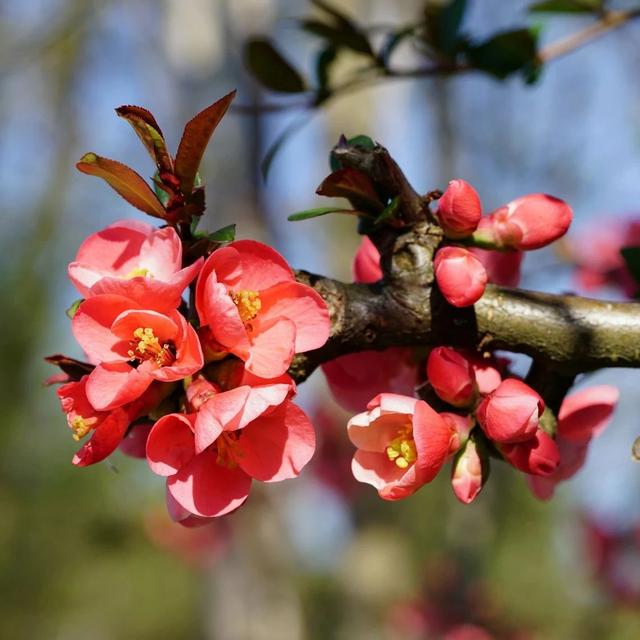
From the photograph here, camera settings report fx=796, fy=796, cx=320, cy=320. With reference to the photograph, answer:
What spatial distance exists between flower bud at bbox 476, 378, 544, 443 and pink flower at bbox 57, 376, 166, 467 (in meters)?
0.26

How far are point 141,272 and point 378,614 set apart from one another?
3017mm

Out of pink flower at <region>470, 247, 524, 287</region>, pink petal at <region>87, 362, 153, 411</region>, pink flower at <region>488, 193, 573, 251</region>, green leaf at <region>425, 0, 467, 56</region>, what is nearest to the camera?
pink petal at <region>87, 362, 153, 411</region>

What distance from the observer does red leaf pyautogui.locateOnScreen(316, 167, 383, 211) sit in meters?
0.61

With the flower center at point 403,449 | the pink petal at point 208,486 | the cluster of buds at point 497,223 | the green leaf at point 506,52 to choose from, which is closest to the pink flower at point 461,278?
the cluster of buds at point 497,223

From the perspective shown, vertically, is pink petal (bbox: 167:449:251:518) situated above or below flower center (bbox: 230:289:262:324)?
below

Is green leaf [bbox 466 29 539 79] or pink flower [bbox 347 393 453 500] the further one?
green leaf [bbox 466 29 539 79]

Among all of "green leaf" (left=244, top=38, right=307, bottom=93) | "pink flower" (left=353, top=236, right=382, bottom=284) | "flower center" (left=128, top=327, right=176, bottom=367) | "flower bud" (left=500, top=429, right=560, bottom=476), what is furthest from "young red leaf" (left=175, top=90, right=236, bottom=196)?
"green leaf" (left=244, top=38, right=307, bottom=93)

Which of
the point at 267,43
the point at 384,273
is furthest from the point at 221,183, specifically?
the point at 384,273

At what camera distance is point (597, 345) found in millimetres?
627

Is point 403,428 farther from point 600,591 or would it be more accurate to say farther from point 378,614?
point 378,614

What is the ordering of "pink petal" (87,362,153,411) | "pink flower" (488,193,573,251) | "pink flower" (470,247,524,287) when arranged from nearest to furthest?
"pink petal" (87,362,153,411) < "pink flower" (488,193,573,251) < "pink flower" (470,247,524,287)

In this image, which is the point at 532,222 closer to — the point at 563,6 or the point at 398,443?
the point at 398,443

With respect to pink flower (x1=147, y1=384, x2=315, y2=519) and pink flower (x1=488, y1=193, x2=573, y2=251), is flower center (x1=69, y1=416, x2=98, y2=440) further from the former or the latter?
pink flower (x1=488, y1=193, x2=573, y2=251)

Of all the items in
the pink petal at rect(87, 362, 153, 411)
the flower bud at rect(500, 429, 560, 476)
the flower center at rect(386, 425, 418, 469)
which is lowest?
the flower bud at rect(500, 429, 560, 476)
